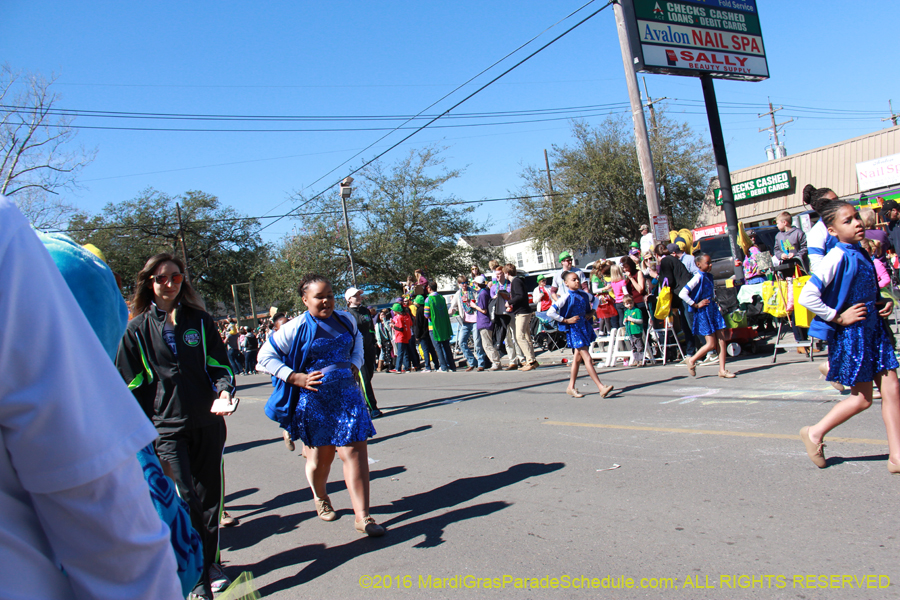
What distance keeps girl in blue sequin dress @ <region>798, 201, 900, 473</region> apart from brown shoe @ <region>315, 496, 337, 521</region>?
3550 millimetres

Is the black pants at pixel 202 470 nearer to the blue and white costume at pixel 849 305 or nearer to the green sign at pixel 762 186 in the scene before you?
the blue and white costume at pixel 849 305

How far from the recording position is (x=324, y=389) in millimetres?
4684

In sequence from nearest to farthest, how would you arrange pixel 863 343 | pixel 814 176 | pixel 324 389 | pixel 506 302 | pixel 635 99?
pixel 863 343, pixel 324 389, pixel 506 302, pixel 635 99, pixel 814 176

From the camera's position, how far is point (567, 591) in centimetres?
343

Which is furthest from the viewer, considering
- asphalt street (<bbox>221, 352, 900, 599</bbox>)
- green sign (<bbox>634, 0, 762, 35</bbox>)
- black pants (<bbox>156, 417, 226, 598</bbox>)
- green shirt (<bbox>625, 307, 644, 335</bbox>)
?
green sign (<bbox>634, 0, 762, 35</bbox>)

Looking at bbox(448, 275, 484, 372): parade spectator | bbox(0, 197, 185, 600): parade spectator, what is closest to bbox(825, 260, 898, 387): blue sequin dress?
bbox(0, 197, 185, 600): parade spectator

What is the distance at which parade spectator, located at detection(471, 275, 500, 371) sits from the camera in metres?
14.2

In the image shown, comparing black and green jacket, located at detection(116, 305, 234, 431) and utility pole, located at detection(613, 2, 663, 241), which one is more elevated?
utility pole, located at detection(613, 2, 663, 241)

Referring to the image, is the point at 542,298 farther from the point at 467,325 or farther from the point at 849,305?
the point at 849,305

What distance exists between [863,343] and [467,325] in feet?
37.0

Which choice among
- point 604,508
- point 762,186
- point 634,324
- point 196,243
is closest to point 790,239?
point 634,324

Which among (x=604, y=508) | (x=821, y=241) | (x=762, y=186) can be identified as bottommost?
(x=604, y=508)

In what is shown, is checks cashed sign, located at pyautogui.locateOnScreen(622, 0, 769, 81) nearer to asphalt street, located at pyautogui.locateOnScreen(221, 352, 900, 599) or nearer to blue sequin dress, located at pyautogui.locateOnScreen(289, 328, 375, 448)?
asphalt street, located at pyautogui.locateOnScreen(221, 352, 900, 599)

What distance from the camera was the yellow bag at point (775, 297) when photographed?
30.6ft
